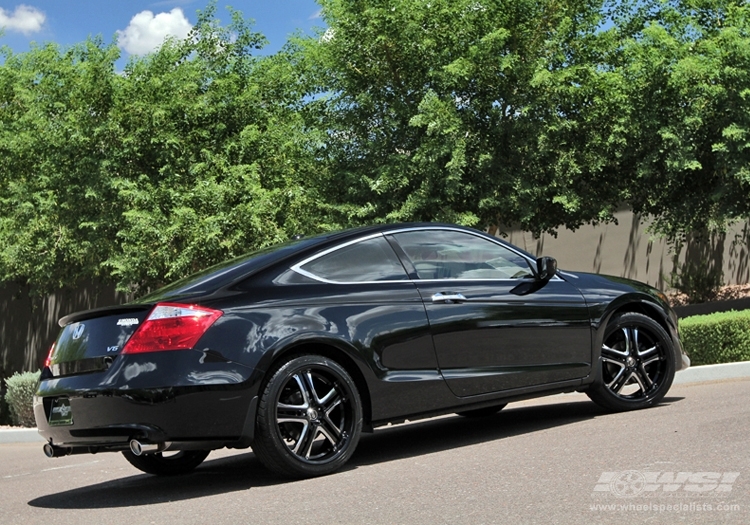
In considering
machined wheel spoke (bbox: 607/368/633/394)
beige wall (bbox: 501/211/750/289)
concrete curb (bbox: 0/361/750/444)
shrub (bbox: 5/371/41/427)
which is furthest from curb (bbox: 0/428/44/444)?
beige wall (bbox: 501/211/750/289)

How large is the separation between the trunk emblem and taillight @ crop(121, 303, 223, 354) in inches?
21.7

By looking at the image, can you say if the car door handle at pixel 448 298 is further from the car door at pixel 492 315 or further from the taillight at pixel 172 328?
the taillight at pixel 172 328

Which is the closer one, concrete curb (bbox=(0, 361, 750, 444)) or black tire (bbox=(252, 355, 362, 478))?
black tire (bbox=(252, 355, 362, 478))

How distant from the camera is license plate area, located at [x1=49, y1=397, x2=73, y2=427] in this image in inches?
247

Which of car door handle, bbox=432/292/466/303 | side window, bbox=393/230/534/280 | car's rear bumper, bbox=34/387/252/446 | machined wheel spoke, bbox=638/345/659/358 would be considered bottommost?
machined wheel spoke, bbox=638/345/659/358

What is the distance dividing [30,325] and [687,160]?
15.2 meters

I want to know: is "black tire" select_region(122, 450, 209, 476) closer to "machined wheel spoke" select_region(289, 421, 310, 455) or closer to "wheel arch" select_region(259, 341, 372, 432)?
"machined wheel spoke" select_region(289, 421, 310, 455)

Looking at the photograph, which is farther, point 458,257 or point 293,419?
point 458,257

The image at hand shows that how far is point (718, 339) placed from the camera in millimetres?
11711

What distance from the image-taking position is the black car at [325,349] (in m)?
6.00

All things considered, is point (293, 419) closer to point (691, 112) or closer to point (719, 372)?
point (719, 372)

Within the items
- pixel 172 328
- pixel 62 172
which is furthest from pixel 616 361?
pixel 62 172

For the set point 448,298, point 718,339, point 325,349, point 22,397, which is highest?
point 448,298

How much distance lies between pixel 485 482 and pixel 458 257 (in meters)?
2.06
